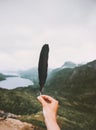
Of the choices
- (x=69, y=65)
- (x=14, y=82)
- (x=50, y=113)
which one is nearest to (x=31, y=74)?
(x=14, y=82)

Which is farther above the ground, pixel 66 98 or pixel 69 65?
pixel 69 65

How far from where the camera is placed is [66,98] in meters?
2.41

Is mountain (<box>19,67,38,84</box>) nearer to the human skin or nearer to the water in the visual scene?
the water

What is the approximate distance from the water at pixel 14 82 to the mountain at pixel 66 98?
4cm

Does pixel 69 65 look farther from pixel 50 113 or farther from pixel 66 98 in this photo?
pixel 50 113

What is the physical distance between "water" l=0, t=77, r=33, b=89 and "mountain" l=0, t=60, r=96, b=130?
0.14 ft

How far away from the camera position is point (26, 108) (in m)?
2.16

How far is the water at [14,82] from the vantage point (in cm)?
224

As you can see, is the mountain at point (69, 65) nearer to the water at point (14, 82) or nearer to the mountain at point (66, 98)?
the mountain at point (66, 98)

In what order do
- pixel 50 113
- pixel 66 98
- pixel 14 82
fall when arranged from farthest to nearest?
pixel 66 98 → pixel 14 82 → pixel 50 113

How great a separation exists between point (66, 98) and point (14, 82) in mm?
497

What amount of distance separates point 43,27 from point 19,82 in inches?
21.4

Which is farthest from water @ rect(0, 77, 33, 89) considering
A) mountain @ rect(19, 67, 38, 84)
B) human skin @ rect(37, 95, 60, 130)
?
human skin @ rect(37, 95, 60, 130)

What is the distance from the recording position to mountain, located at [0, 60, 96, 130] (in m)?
2.15
